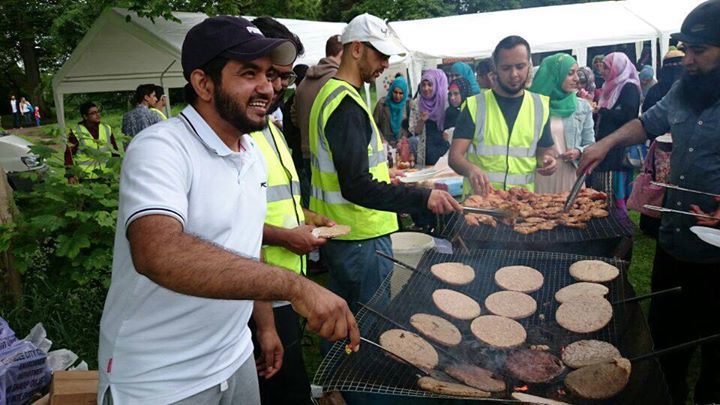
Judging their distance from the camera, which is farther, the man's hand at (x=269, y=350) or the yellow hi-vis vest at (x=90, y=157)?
the yellow hi-vis vest at (x=90, y=157)

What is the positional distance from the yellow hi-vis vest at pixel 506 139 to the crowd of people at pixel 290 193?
0.04ft

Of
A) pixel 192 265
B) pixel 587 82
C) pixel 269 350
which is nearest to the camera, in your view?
pixel 192 265

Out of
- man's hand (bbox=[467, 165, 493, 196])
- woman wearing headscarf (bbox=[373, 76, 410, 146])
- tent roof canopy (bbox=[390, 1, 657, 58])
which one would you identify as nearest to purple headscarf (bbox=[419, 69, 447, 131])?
woman wearing headscarf (bbox=[373, 76, 410, 146])

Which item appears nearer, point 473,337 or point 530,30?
point 473,337

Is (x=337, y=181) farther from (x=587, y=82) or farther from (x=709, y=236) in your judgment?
(x=587, y=82)

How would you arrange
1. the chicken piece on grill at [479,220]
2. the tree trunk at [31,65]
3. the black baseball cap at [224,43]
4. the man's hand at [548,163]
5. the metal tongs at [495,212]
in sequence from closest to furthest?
the black baseball cap at [224,43] → the metal tongs at [495,212] → the chicken piece on grill at [479,220] → the man's hand at [548,163] → the tree trunk at [31,65]

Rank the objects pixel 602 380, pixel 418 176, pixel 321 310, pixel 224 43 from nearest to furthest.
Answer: pixel 321 310 → pixel 224 43 → pixel 602 380 → pixel 418 176

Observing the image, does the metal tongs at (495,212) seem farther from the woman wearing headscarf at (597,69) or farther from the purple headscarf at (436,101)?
the woman wearing headscarf at (597,69)

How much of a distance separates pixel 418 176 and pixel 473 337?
478 centimetres

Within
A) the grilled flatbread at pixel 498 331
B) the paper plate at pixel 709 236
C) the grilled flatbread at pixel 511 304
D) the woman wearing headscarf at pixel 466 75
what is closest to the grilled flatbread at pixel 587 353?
the grilled flatbread at pixel 498 331

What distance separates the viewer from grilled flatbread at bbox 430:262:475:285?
3.17 metres

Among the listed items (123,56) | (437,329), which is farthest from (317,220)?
(123,56)

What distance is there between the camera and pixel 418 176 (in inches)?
292

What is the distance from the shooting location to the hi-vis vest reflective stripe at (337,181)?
3.18m
